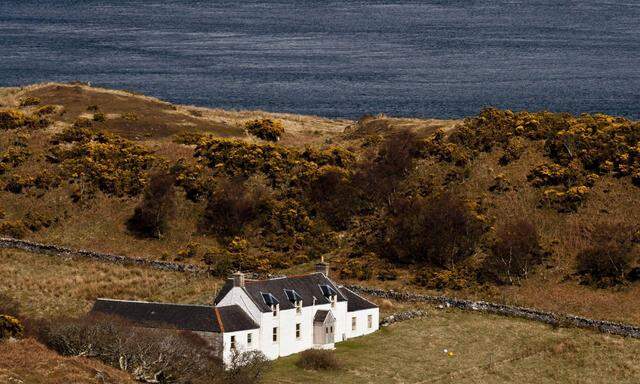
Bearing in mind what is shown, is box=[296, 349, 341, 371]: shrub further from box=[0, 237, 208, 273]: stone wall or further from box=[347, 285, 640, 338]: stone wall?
box=[0, 237, 208, 273]: stone wall

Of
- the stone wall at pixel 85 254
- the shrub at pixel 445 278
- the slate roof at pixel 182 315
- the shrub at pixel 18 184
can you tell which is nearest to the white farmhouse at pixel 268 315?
the slate roof at pixel 182 315

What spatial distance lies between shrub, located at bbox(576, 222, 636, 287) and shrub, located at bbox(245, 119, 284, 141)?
1722 inches

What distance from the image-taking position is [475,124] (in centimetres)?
11738

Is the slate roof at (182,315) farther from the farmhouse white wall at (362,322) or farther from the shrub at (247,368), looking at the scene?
the farmhouse white wall at (362,322)

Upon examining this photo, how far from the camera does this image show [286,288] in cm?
7444

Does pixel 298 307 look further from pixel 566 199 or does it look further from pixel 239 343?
pixel 566 199

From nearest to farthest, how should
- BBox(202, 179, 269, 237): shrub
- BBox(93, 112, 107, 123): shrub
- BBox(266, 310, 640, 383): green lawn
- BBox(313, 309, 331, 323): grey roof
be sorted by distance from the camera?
BBox(266, 310, 640, 383): green lawn < BBox(313, 309, 331, 323): grey roof < BBox(202, 179, 269, 237): shrub < BBox(93, 112, 107, 123): shrub

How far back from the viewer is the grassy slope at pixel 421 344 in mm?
68312

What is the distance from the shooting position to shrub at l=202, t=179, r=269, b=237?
10225cm

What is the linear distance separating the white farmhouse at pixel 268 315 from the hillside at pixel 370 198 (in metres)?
14.1

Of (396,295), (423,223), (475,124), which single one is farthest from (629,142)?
(396,295)

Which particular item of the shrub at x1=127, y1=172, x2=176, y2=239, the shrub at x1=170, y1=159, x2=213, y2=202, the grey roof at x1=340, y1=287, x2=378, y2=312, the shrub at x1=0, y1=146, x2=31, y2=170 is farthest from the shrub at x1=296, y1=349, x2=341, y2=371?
the shrub at x1=0, y1=146, x2=31, y2=170

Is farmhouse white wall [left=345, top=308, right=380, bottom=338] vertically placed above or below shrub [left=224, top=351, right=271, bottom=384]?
below

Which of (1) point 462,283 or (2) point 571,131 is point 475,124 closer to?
(2) point 571,131
